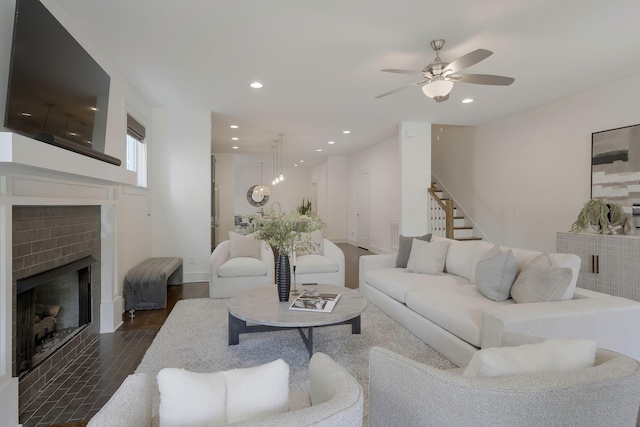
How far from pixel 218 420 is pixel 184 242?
4.57 m

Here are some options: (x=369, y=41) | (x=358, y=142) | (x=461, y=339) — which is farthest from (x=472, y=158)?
(x=461, y=339)

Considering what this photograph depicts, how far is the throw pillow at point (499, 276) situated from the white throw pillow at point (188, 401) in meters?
2.37

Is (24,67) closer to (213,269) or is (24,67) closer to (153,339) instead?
(153,339)

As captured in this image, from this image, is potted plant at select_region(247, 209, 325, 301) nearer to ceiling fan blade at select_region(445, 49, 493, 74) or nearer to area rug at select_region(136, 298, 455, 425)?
area rug at select_region(136, 298, 455, 425)

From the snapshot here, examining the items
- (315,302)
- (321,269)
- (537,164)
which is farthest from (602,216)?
(315,302)

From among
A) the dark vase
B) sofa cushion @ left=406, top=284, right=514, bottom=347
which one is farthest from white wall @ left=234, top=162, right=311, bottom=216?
sofa cushion @ left=406, top=284, right=514, bottom=347

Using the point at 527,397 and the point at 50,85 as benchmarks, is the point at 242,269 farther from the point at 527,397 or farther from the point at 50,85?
the point at 527,397

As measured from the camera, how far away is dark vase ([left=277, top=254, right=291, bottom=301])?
274 centimetres

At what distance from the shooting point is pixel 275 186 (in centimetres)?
1230

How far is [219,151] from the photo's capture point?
8805 millimetres

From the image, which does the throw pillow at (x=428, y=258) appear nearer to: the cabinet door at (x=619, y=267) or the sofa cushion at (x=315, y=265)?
the sofa cushion at (x=315, y=265)

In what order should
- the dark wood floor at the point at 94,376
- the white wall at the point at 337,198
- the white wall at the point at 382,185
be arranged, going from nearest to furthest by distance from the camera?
the dark wood floor at the point at 94,376, the white wall at the point at 382,185, the white wall at the point at 337,198

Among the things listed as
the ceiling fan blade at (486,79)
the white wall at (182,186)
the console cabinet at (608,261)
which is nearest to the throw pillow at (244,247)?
the white wall at (182,186)

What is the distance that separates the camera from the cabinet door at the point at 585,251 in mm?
3678
